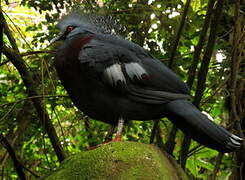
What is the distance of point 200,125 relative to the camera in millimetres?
2457

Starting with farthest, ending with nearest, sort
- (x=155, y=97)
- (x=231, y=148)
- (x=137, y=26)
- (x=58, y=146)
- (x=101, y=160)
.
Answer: (x=137, y=26), (x=58, y=146), (x=155, y=97), (x=231, y=148), (x=101, y=160)

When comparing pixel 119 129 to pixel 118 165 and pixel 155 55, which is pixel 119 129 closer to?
pixel 118 165

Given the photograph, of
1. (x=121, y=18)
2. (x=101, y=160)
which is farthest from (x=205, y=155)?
(x=101, y=160)

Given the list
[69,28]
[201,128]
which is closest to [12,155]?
[69,28]

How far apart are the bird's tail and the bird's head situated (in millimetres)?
832

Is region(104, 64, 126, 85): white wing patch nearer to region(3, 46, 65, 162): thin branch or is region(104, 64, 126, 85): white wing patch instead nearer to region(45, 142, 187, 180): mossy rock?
region(45, 142, 187, 180): mossy rock

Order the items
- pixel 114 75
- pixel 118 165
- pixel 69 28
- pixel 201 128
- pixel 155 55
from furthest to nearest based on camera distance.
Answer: pixel 155 55
pixel 69 28
pixel 114 75
pixel 201 128
pixel 118 165

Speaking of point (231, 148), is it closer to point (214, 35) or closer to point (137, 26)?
point (214, 35)

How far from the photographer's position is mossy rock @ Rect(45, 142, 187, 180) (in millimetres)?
2117

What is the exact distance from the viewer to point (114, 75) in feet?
8.45

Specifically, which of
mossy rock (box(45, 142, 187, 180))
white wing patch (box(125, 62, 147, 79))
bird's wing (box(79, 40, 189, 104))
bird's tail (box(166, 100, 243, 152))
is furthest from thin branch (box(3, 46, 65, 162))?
bird's tail (box(166, 100, 243, 152))

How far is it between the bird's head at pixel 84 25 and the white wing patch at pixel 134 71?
45cm

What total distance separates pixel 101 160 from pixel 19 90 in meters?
2.10

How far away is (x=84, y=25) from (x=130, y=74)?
0.60m
